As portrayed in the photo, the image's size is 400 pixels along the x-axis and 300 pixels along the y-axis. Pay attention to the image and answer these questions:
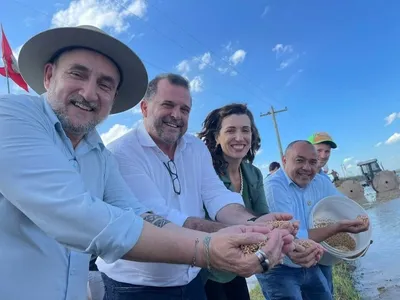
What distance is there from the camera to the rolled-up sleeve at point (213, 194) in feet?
6.91

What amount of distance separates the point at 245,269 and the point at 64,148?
0.92 m

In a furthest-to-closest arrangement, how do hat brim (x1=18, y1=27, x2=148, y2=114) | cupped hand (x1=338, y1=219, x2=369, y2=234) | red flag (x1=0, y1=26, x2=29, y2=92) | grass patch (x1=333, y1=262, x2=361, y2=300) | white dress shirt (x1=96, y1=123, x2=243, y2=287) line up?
red flag (x1=0, y1=26, x2=29, y2=92)
grass patch (x1=333, y1=262, x2=361, y2=300)
cupped hand (x1=338, y1=219, x2=369, y2=234)
white dress shirt (x1=96, y1=123, x2=243, y2=287)
hat brim (x1=18, y1=27, x2=148, y2=114)

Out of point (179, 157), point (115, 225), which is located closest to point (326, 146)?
point (179, 157)

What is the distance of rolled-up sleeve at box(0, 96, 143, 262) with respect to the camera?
1.04m

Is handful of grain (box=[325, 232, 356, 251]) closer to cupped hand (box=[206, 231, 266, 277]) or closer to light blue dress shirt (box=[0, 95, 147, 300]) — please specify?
cupped hand (box=[206, 231, 266, 277])

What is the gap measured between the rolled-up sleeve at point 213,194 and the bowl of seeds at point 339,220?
1110mm

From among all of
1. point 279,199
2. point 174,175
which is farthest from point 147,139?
point 279,199

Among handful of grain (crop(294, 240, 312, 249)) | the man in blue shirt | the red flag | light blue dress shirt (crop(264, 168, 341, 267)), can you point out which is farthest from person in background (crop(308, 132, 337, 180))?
the red flag

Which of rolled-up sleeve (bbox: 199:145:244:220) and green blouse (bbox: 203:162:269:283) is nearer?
rolled-up sleeve (bbox: 199:145:244:220)

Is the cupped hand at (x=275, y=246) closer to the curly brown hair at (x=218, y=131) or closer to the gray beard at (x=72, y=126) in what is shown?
the gray beard at (x=72, y=126)

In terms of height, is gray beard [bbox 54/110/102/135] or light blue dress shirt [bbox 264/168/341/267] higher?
light blue dress shirt [bbox 264/168/341/267]

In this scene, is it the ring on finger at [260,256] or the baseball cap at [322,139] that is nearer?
the ring on finger at [260,256]

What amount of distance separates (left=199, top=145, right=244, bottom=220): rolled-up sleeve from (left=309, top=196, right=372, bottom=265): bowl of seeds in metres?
1.11

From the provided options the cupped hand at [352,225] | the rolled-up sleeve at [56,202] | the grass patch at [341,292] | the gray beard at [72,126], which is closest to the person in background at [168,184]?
the gray beard at [72,126]
